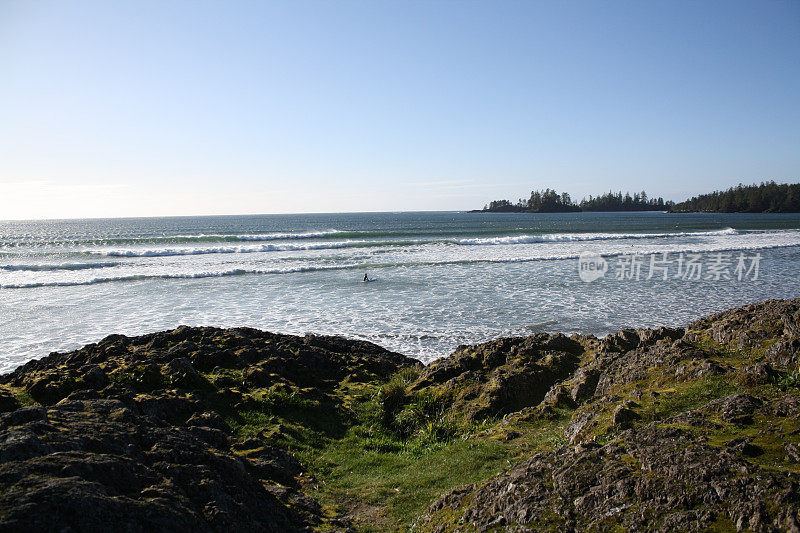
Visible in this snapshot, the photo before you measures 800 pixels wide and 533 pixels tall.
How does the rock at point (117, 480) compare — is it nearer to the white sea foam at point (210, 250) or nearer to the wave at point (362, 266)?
the wave at point (362, 266)

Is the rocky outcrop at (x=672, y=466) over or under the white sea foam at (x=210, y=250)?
under

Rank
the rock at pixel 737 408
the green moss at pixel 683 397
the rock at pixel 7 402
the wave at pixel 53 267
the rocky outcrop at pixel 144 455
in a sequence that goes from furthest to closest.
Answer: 1. the wave at pixel 53 267
2. the rock at pixel 7 402
3. the green moss at pixel 683 397
4. the rock at pixel 737 408
5. the rocky outcrop at pixel 144 455

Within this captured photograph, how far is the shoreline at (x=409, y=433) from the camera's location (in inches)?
121

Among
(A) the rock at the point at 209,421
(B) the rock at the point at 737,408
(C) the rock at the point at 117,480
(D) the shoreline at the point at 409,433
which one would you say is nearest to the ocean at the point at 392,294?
(D) the shoreline at the point at 409,433

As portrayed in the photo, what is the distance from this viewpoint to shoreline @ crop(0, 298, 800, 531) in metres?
3.07

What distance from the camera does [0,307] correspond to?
20031 millimetres

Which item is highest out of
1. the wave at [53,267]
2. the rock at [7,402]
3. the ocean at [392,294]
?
the wave at [53,267]

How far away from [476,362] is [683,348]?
3.60 m

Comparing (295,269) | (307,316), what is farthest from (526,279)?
(295,269)

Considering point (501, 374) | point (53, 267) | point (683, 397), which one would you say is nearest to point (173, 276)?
point (53, 267)

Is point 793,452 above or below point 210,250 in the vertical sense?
below

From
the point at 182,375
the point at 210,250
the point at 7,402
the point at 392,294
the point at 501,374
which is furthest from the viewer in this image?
the point at 210,250

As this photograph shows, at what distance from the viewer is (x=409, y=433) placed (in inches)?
288

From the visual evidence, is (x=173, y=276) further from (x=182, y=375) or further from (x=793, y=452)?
(x=793, y=452)
